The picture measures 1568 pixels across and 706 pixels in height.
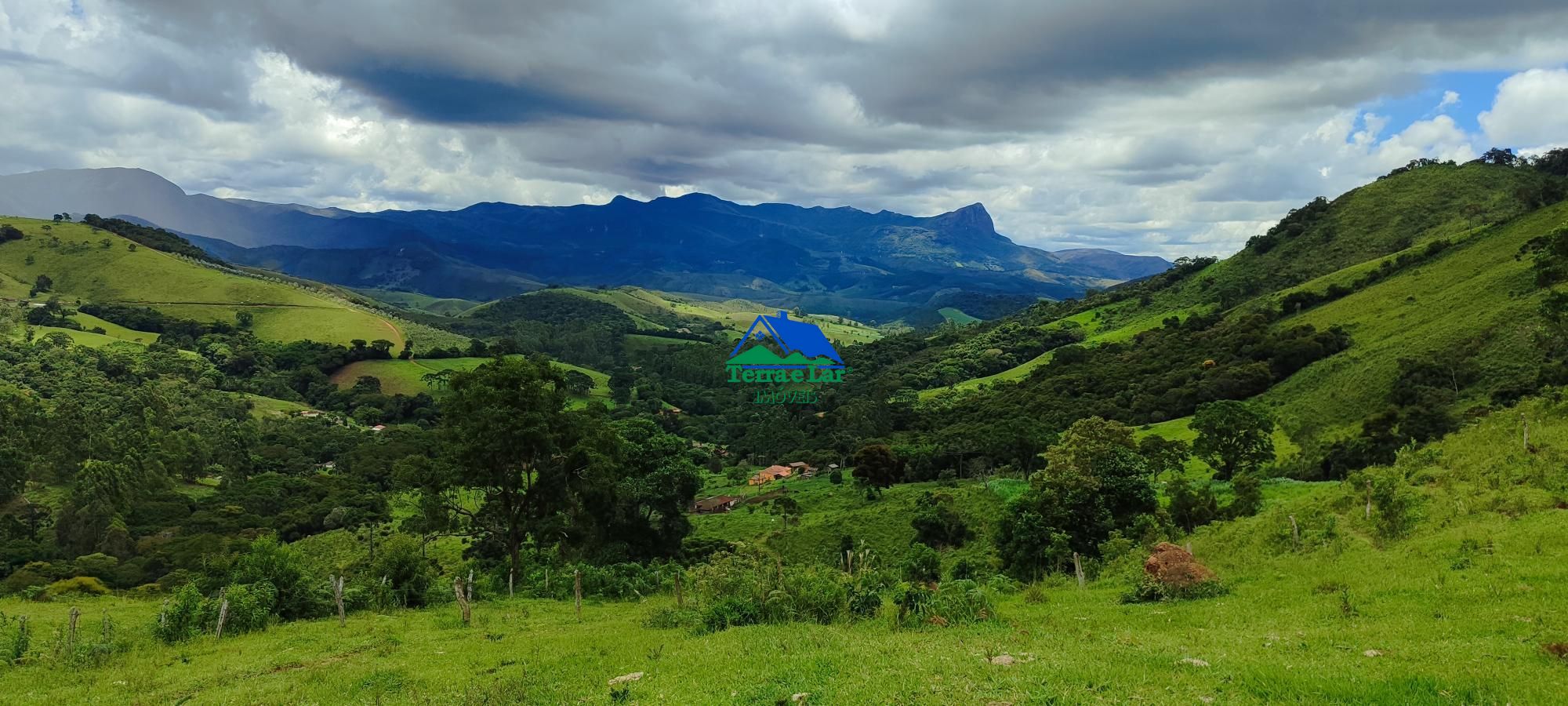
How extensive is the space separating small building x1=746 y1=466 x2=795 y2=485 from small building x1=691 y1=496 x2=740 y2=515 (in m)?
8.52

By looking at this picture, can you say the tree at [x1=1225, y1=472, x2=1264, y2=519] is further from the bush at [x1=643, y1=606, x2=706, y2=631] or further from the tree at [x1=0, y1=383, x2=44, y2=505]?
the tree at [x1=0, y1=383, x2=44, y2=505]

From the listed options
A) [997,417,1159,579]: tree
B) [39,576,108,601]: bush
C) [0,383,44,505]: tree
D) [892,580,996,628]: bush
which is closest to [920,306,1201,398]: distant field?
[997,417,1159,579]: tree

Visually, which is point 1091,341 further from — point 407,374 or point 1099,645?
point 1099,645

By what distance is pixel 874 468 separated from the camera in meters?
62.6

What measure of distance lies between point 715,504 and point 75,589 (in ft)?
147

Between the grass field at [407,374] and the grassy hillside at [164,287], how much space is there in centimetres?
1444

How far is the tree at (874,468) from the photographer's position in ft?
205

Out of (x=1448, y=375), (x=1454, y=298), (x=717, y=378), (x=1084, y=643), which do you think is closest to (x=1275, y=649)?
(x=1084, y=643)

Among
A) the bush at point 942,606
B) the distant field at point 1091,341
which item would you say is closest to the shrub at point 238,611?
the bush at point 942,606

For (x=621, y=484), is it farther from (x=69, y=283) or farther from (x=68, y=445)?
(x=69, y=283)

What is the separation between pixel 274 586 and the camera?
22406 mm

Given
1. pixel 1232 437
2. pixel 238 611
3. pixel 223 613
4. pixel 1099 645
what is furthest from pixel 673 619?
pixel 1232 437

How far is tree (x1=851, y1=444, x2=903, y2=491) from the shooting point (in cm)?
6256

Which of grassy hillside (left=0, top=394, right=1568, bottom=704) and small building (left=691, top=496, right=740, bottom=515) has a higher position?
Answer: grassy hillside (left=0, top=394, right=1568, bottom=704)
